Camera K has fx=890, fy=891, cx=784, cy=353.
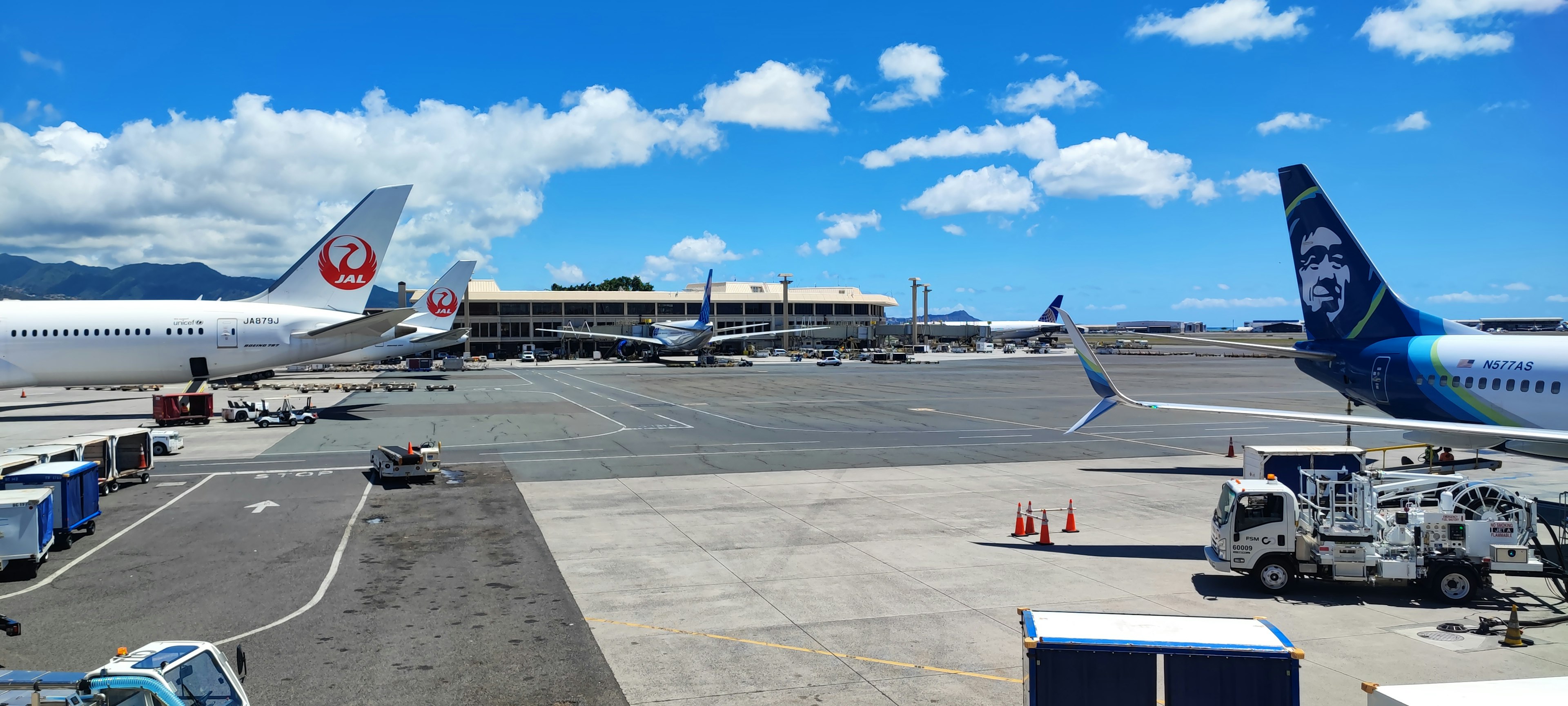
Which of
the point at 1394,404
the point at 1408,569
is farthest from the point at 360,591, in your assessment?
the point at 1394,404

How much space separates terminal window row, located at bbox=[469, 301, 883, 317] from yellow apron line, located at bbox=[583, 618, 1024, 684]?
147m

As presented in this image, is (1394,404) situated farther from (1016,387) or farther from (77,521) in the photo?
(1016,387)

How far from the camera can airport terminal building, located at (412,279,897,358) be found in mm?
158375

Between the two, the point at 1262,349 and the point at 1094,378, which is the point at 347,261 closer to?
the point at 1094,378

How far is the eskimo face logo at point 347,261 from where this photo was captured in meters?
48.1

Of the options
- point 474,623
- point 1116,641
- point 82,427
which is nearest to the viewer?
point 1116,641

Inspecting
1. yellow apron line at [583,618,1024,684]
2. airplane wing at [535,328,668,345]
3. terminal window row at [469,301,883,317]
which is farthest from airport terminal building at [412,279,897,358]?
yellow apron line at [583,618,1024,684]

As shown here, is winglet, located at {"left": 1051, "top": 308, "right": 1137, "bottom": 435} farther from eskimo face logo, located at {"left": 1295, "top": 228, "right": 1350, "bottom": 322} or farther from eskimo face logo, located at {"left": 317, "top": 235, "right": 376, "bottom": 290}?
eskimo face logo, located at {"left": 317, "top": 235, "right": 376, "bottom": 290}

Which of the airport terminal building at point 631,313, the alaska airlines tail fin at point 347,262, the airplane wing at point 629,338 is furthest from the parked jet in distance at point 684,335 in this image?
the alaska airlines tail fin at point 347,262

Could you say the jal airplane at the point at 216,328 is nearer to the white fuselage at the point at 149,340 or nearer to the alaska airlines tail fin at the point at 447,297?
the white fuselage at the point at 149,340

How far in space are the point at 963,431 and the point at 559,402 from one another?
28.3 meters

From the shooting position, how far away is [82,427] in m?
41.6

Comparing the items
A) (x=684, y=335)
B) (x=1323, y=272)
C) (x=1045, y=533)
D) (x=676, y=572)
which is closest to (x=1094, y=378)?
(x=1045, y=533)

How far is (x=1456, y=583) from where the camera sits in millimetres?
15078
